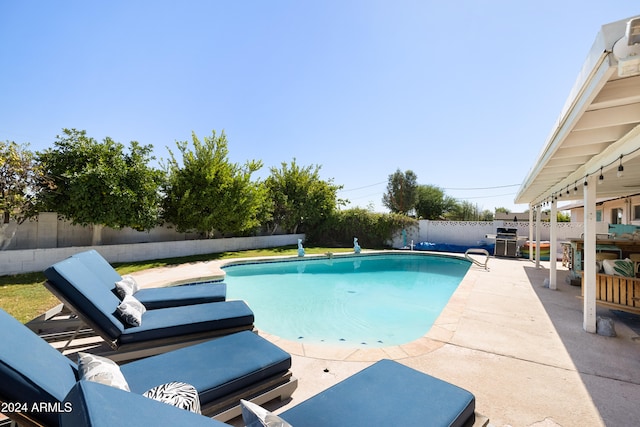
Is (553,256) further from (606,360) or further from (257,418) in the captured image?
(257,418)

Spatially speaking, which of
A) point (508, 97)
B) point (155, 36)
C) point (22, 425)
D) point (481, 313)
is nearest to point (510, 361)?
point (481, 313)

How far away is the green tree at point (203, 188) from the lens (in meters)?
13.1

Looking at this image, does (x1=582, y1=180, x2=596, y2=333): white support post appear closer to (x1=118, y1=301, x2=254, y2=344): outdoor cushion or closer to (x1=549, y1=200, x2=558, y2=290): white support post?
(x1=549, y1=200, x2=558, y2=290): white support post

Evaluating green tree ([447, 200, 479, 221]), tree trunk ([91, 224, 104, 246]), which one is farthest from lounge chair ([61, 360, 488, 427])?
green tree ([447, 200, 479, 221])

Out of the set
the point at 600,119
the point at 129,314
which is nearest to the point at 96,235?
the point at 129,314

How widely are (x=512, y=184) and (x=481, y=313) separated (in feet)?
125

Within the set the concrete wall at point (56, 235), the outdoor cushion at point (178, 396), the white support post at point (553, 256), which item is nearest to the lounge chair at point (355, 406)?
the outdoor cushion at point (178, 396)

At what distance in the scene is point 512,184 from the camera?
35812 mm

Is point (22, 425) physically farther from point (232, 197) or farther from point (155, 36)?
point (232, 197)

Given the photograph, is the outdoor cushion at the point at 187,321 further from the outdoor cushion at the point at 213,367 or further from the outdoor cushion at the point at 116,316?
the outdoor cushion at the point at 213,367

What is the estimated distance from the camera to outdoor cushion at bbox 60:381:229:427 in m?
0.89

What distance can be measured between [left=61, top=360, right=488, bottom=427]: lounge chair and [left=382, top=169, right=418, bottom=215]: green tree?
3430 cm

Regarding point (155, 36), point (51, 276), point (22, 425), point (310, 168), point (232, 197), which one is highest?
point (155, 36)

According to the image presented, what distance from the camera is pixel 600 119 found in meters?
3.10
